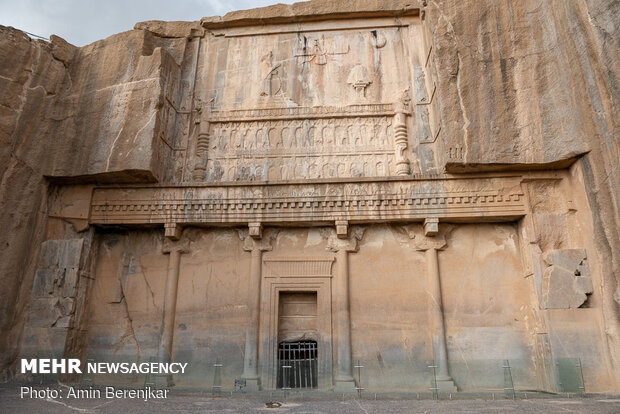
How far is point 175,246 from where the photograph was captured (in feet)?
27.2

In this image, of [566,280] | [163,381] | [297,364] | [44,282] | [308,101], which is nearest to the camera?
[566,280]

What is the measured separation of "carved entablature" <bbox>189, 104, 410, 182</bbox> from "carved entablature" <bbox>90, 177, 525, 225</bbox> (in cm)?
66

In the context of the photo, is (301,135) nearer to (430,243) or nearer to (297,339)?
(430,243)

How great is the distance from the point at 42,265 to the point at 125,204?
1.83 metres

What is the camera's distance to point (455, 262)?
25.6 feet

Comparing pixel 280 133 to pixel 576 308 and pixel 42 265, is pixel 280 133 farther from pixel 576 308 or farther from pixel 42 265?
pixel 576 308

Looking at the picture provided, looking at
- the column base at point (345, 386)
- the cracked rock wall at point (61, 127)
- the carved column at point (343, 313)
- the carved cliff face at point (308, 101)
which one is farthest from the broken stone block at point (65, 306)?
the column base at point (345, 386)

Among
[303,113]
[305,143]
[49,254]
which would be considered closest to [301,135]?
[305,143]

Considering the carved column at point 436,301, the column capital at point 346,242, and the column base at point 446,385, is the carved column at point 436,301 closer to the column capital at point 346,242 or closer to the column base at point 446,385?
the column base at point 446,385

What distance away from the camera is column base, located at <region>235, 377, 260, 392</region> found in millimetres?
7098

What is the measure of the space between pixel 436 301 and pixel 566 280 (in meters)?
2.06

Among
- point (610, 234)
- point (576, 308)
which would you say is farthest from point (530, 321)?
point (610, 234)

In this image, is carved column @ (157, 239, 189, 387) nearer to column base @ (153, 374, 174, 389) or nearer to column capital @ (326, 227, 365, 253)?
column base @ (153, 374, 174, 389)

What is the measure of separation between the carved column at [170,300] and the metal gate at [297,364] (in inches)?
77.1
